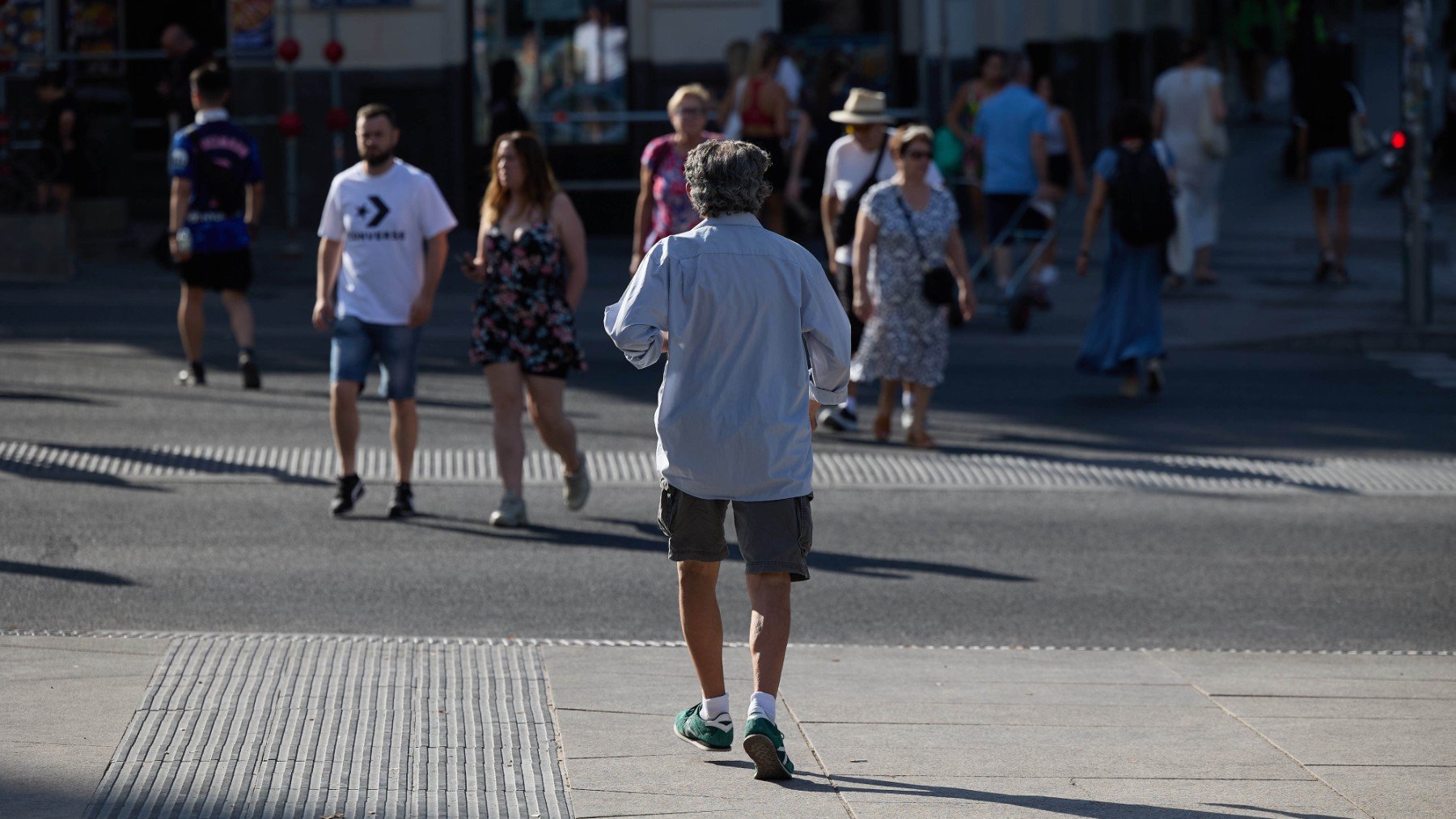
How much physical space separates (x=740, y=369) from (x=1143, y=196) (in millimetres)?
7222

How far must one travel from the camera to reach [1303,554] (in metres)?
8.54

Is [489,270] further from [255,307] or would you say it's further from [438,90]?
[438,90]

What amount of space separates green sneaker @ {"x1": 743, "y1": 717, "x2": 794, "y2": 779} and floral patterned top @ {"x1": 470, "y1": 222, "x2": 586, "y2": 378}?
12.2 ft

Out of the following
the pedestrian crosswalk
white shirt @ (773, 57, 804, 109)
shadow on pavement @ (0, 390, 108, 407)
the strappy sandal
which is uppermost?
white shirt @ (773, 57, 804, 109)

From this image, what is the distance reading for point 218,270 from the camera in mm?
11914

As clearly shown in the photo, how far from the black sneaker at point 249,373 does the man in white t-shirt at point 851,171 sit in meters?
3.46

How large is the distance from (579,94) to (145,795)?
1711cm

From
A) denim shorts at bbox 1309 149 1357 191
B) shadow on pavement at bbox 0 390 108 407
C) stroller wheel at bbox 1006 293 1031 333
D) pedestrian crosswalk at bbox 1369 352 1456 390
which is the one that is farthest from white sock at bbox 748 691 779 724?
denim shorts at bbox 1309 149 1357 191

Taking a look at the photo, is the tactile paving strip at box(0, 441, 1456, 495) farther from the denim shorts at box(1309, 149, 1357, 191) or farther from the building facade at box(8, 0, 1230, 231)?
the building facade at box(8, 0, 1230, 231)

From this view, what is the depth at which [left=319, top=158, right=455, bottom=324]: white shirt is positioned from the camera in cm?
875

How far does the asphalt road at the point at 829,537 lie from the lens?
731 centimetres

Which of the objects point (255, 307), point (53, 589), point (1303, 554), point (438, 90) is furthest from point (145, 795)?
point (438, 90)

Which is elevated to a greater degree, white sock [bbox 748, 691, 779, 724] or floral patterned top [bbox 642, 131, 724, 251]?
floral patterned top [bbox 642, 131, 724, 251]

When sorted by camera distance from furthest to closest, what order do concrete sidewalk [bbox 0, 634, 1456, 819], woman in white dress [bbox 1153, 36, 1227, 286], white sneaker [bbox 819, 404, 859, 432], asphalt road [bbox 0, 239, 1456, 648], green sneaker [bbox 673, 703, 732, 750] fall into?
woman in white dress [bbox 1153, 36, 1227, 286] → white sneaker [bbox 819, 404, 859, 432] → asphalt road [bbox 0, 239, 1456, 648] → green sneaker [bbox 673, 703, 732, 750] → concrete sidewalk [bbox 0, 634, 1456, 819]
